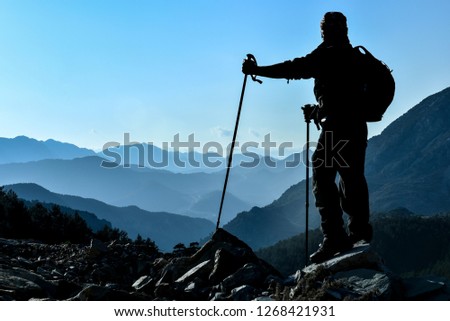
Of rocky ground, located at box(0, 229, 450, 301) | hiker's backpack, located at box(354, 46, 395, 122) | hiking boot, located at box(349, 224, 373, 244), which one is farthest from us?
hiking boot, located at box(349, 224, 373, 244)

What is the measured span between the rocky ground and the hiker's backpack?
2.25m

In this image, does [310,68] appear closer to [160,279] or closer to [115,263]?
[160,279]

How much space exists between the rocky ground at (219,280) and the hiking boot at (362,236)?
20.1 inches

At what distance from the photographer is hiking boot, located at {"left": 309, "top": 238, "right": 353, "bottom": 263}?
8.62 m

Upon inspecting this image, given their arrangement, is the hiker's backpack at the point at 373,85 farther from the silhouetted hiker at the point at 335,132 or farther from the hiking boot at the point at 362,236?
the hiking boot at the point at 362,236

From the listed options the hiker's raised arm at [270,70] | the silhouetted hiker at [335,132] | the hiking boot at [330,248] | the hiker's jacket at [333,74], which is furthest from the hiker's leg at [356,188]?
the hiker's raised arm at [270,70]

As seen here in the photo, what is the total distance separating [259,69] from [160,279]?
14.1 feet

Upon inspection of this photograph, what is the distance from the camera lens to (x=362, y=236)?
8.87 metres

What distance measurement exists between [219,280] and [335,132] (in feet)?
10.5

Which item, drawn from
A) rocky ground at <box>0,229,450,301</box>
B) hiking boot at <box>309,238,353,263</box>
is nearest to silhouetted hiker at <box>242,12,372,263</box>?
hiking boot at <box>309,238,353,263</box>

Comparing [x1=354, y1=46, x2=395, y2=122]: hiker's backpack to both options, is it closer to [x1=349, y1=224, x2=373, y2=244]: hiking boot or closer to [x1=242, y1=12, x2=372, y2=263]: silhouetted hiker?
[x1=242, y1=12, x2=372, y2=263]: silhouetted hiker

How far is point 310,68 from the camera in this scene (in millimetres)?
8500

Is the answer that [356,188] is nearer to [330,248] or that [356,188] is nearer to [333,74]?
[330,248]
